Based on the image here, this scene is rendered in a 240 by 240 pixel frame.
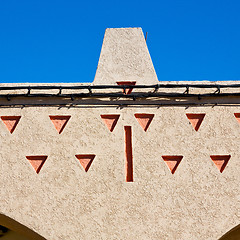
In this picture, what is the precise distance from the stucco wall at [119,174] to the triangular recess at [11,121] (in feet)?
0.15

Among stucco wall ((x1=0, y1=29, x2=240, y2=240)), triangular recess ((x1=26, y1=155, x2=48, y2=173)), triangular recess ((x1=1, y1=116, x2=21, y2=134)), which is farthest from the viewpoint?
triangular recess ((x1=1, y1=116, x2=21, y2=134))

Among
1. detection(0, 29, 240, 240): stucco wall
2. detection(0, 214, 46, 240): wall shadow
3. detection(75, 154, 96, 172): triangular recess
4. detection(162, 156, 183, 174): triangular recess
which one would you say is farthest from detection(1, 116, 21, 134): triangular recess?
detection(162, 156, 183, 174): triangular recess

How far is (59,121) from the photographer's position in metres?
5.29

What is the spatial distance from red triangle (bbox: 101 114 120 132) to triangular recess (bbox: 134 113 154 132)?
29 cm

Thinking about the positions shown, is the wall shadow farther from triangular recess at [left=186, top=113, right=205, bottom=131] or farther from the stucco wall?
triangular recess at [left=186, top=113, right=205, bottom=131]

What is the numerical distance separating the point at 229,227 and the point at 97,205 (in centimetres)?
178

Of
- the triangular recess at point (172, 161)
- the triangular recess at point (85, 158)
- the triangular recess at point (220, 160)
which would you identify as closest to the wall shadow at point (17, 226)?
the triangular recess at point (85, 158)

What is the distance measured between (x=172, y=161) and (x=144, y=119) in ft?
2.35

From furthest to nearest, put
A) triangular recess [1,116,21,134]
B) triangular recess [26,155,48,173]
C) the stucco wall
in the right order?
triangular recess [1,116,21,134] → triangular recess [26,155,48,173] → the stucco wall

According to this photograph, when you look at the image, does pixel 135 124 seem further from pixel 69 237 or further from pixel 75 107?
pixel 69 237

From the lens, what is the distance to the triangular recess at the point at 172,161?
203 inches

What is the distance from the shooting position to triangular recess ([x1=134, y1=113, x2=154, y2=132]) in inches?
209

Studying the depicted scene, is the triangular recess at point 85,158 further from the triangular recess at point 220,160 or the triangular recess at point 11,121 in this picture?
the triangular recess at point 220,160

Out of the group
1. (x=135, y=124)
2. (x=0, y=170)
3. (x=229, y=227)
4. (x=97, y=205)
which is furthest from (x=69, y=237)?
(x=229, y=227)
